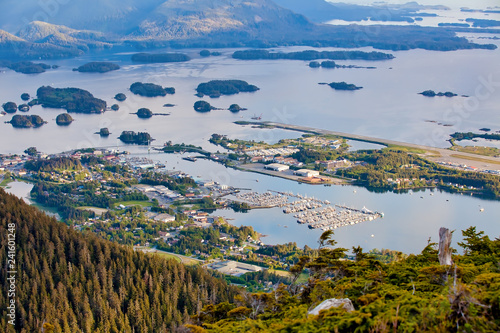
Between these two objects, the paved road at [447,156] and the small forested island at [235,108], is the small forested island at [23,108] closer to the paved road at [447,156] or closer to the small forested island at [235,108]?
the small forested island at [235,108]

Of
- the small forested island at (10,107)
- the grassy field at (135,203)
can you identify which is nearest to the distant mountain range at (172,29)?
the small forested island at (10,107)

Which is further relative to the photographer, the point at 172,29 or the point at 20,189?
the point at 172,29

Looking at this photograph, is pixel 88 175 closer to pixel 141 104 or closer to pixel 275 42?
pixel 141 104

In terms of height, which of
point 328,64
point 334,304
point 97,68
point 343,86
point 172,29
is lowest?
point 343,86

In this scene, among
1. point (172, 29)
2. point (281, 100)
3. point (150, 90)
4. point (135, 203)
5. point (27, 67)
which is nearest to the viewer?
point (135, 203)

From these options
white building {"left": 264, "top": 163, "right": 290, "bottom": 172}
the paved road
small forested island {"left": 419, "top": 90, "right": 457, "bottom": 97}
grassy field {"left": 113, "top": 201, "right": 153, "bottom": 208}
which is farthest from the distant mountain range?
grassy field {"left": 113, "top": 201, "right": 153, "bottom": 208}

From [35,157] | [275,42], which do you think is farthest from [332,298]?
[275,42]

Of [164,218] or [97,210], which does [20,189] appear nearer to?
[97,210]

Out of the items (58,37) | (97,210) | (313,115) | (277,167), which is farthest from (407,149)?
(58,37)
